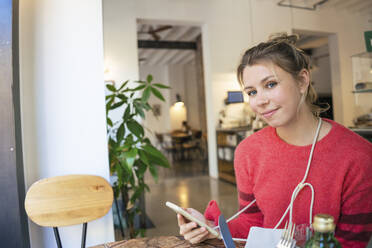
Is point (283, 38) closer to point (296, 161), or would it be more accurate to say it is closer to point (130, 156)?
point (296, 161)

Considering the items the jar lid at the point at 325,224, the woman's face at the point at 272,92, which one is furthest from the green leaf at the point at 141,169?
the jar lid at the point at 325,224

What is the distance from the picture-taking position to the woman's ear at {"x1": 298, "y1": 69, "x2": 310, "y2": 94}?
104 cm

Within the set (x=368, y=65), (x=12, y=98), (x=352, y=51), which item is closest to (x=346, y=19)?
(x=352, y=51)

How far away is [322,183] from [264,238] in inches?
13.6

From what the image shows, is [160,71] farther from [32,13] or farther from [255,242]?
[255,242]

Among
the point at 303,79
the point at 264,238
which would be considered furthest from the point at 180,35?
the point at 264,238

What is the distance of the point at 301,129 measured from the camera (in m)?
1.05

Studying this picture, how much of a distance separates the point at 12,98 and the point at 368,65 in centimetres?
293

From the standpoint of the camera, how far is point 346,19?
25.6 feet

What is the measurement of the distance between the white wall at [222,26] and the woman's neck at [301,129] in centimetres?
515

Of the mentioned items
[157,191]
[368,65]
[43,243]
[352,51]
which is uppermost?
[352,51]

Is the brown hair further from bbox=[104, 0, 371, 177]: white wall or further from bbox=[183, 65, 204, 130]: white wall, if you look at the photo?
bbox=[183, 65, 204, 130]: white wall

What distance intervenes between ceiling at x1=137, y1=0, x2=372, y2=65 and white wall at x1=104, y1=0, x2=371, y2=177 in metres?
0.30

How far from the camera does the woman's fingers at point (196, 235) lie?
917mm
